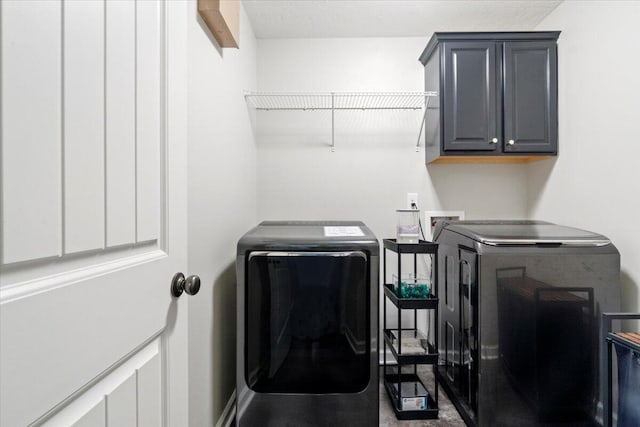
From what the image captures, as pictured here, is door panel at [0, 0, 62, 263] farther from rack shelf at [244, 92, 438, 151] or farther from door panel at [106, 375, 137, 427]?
rack shelf at [244, 92, 438, 151]

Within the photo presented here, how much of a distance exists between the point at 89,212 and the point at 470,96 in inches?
76.5

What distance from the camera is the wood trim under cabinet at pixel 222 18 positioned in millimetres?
1146

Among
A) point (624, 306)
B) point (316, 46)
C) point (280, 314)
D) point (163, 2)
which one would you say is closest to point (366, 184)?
point (316, 46)

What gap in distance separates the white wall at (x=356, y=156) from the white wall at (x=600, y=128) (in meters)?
0.41

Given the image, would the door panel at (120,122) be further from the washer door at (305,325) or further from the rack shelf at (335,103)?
the rack shelf at (335,103)

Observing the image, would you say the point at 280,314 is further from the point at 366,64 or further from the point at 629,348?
the point at 366,64

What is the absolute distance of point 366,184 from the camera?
2148 millimetres

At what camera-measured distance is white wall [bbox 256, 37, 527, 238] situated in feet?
7.00

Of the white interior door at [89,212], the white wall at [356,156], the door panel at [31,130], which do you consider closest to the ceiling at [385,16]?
the white wall at [356,156]

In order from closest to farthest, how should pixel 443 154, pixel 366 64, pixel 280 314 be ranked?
pixel 280 314 → pixel 443 154 → pixel 366 64

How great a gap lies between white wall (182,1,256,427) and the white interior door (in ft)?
1.05

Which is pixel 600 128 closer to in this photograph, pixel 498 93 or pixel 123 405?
pixel 498 93

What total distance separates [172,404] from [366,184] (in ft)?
5.48

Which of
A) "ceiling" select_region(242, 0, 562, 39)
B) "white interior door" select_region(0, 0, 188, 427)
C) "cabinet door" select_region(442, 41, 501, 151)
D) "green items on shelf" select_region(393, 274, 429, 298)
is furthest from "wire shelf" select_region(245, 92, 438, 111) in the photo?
"white interior door" select_region(0, 0, 188, 427)
